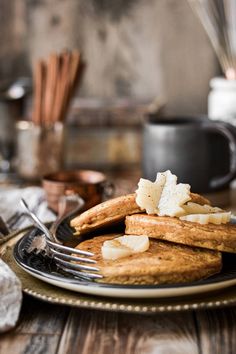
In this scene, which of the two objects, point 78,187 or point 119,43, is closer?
point 78,187

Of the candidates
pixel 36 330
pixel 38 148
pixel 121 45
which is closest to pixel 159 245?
pixel 36 330

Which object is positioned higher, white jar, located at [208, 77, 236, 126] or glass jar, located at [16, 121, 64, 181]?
white jar, located at [208, 77, 236, 126]

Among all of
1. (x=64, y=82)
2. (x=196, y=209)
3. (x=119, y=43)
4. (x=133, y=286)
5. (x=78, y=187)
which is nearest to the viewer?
(x=133, y=286)

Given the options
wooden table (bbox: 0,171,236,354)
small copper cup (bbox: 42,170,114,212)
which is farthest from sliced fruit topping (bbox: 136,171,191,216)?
small copper cup (bbox: 42,170,114,212)

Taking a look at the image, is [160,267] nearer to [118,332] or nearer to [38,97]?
[118,332]

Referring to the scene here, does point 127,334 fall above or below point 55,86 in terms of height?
below

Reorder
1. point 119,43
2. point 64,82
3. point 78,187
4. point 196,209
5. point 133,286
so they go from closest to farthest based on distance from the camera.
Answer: point 133,286 → point 196,209 → point 78,187 → point 64,82 → point 119,43

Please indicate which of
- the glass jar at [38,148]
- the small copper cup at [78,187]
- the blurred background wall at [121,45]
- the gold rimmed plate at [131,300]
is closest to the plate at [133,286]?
the gold rimmed plate at [131,300]

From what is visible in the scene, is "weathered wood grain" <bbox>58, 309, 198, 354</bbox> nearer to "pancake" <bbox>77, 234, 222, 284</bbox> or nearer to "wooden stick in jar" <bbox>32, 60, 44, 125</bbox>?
"pancake" <bbox>77, 234, 222, 284</bbox>
